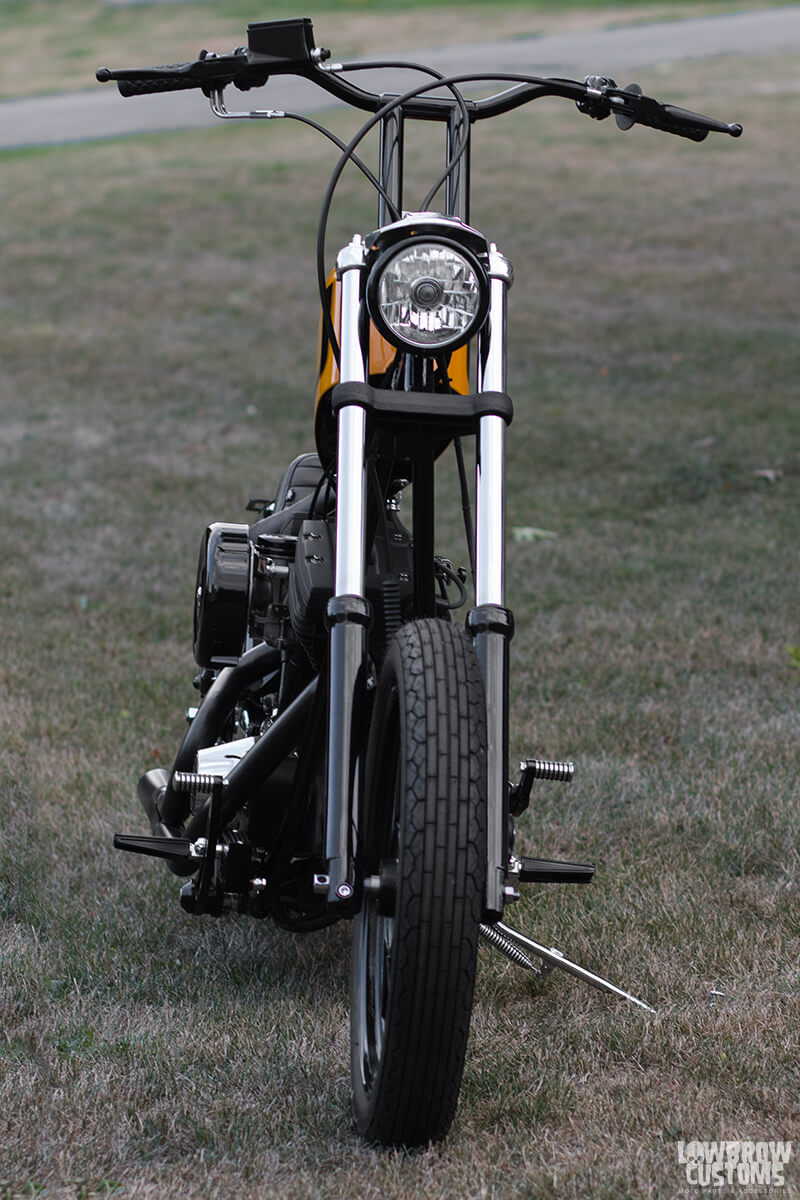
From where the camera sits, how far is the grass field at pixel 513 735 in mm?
2801

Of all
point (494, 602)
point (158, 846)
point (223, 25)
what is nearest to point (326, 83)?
point (494, 602)

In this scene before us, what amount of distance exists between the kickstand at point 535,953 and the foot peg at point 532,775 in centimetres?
29

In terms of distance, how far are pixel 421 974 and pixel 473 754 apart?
1.27 feet

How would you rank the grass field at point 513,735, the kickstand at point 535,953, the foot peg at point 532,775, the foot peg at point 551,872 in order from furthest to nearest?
the kickstand at point 535,953
the foot peg at point 532,775
the foot peg at point 551,872
the grass field at point 513,735

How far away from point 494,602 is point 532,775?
0.56 m

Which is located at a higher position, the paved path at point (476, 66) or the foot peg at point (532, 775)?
the paved path at point (476, 66)

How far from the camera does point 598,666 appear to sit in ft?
19.4

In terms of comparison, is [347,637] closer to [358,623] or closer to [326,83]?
[358,623]

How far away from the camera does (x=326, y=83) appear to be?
3.18 m

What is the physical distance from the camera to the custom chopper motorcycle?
248cm

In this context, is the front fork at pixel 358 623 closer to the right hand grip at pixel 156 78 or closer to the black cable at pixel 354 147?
the black cable at pixel 354 147

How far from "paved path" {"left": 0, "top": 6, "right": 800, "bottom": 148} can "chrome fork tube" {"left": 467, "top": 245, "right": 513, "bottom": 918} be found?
20.9 m

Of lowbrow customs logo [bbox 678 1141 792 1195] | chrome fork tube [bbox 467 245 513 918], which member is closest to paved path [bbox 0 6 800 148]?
chrome fork tube [bbox 467 245 513 918]

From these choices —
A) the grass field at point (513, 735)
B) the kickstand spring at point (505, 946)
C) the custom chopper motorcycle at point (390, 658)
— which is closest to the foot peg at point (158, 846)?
the custom chopper motorcycle at point (390, 658)
